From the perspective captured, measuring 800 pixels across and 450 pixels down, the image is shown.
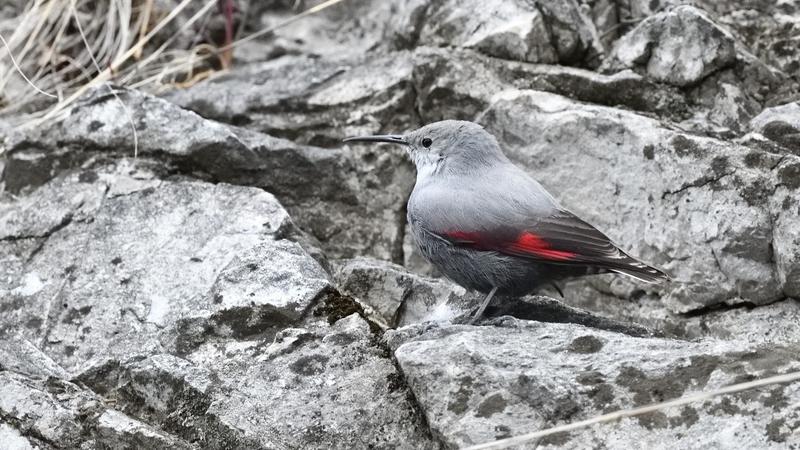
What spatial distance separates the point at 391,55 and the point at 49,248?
2.33 m

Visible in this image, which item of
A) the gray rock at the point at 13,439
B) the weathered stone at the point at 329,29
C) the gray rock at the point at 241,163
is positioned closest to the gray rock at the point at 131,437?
the gray rock at the point at 13,439

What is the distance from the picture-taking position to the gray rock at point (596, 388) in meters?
2.96

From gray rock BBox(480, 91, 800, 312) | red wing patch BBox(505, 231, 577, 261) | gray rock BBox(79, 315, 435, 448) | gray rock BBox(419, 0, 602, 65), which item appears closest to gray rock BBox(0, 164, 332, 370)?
gray rock BBox(79, 315, 435, 448)

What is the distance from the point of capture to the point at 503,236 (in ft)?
12.5

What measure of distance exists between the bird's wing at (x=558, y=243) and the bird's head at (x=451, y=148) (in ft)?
1.70

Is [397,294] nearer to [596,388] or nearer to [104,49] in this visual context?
[596,388]

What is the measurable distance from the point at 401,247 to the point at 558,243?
4.66 feet

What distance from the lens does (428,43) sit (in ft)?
18.0

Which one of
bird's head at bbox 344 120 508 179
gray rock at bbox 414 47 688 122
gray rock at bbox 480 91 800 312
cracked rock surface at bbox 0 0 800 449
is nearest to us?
cracked rock surface at bbox 0 0 800 449

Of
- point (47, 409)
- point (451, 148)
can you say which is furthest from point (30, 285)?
point (451, 148)

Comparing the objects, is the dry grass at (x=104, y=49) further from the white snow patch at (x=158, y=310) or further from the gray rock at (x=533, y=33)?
the white snow patch at (x=158, y=310)

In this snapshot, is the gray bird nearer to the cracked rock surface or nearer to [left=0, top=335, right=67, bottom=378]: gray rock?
the cracked rock surface

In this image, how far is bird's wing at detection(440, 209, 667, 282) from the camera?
12.0ft

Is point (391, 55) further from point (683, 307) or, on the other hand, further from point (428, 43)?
point (683, 307)
